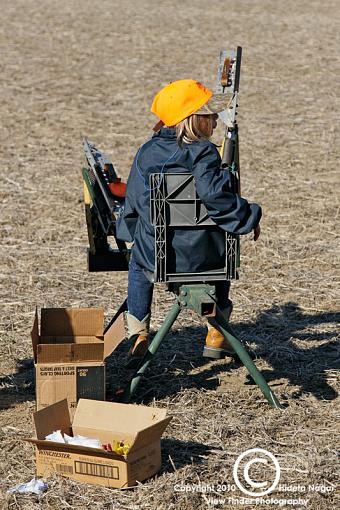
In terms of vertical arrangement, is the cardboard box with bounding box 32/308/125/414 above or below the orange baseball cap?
below

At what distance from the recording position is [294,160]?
1149 centimetres

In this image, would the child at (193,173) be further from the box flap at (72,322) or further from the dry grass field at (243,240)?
the dry grass field at (243,240)

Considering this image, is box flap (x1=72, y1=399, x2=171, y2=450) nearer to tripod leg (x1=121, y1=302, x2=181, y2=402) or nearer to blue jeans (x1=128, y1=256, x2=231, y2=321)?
tripod leg (x1=121, y1=302, x2=181, y2=402)

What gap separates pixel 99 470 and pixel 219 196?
1505mm

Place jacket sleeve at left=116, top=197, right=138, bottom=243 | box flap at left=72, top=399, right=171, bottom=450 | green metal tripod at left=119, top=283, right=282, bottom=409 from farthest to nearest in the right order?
jacket sleeve at left=116, top=197, right=138, bottom=243 < green metal tripod at left=119, top=283, right=282, bottom=409 < box flap at left=72, top=399, right=171, bottom=450

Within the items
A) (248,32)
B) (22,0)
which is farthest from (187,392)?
(22,0)

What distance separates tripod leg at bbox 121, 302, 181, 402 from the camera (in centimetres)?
534

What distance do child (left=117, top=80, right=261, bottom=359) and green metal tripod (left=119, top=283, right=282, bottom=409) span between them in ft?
0.41

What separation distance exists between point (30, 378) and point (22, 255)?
2562 mm

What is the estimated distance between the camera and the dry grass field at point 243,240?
504 centimetres

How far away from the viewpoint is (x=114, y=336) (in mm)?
5359

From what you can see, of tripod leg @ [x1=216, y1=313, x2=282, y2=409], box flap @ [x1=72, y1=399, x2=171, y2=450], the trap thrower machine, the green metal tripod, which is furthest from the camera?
tripod leg @ [x1=216, y1=313, x2=282, y2=409]

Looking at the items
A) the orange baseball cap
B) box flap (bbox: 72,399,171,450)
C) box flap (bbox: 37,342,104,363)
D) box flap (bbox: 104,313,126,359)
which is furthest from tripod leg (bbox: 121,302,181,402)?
the orange baseball cap

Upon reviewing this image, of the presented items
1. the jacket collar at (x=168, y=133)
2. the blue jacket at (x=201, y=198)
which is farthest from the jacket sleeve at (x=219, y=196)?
the jacket collar at (x=168, y=133)
